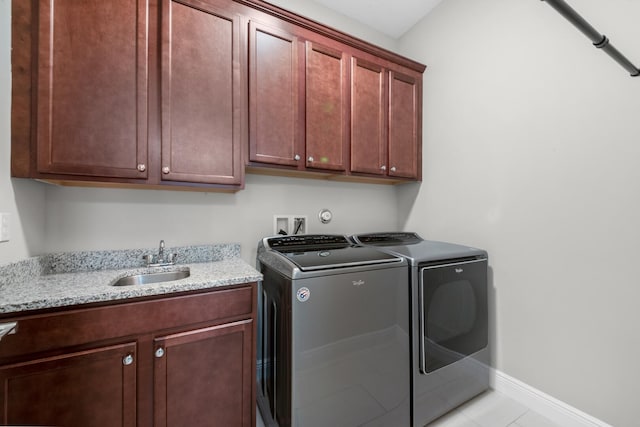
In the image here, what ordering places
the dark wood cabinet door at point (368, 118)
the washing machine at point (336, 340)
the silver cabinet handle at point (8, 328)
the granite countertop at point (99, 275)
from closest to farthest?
the silver cabinet handle at point (8, 328), the granite countertop at point (99, 275), the washing machine at point (336, 340), the dark wood cabinet door at point (368, 118)

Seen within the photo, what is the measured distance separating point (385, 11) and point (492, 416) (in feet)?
10.0

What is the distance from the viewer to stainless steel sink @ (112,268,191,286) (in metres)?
1.40

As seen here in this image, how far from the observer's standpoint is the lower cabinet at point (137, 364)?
3.10ft

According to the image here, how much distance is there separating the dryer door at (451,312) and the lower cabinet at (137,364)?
0.97 m

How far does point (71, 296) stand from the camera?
1.00 m

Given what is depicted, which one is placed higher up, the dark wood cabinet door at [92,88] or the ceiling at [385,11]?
the ceiling at [385,11]

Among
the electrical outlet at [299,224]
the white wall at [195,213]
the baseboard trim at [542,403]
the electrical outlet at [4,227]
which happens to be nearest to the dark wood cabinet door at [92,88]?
the electrical outlet at [4,227]

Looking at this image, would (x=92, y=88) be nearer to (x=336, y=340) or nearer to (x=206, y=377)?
(x=206, y=377)

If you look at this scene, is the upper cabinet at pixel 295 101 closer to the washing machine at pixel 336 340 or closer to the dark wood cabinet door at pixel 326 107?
the dark wood cabinet door at pixel 326 107

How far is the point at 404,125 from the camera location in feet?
7.18

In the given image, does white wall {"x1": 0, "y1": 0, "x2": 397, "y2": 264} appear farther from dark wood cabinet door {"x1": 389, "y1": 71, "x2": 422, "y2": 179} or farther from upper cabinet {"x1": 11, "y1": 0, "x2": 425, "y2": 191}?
dark wood cabinet door {"x1": 389, "y1": 71, "x2": 422, "y2": 179}

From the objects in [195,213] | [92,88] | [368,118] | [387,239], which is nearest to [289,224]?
[195,213]

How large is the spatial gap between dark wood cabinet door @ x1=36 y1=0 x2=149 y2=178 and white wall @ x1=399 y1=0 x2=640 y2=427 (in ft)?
6.91

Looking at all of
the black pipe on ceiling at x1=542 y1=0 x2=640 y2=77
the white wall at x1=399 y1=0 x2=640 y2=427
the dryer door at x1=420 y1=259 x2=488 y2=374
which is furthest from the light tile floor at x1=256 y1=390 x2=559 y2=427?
the black pipe on ceiling at x1=542 y1=0 x2=640 y2=77
